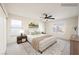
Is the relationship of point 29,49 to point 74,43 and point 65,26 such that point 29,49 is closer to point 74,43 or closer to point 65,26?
point 65,26

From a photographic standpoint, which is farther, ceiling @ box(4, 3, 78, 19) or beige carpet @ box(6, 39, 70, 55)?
beige carpet @ box(6, 39, 70, 55)

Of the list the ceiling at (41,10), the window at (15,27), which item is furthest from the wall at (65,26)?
the window at (15,27)

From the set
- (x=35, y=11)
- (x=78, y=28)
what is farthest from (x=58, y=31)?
(x=35, y=11)

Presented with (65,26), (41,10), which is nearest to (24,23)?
(41,10)

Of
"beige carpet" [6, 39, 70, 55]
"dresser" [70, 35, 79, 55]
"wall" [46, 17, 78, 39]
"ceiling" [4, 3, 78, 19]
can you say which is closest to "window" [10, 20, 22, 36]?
"ceiling" [4, 3, 78, 19]

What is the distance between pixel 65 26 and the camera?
183cm

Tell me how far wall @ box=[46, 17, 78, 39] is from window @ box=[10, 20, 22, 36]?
72 centimetres

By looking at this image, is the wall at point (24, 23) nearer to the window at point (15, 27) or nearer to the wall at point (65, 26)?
the window at point (15, 27)

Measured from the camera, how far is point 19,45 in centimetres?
178

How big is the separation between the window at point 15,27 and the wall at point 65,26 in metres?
0.72

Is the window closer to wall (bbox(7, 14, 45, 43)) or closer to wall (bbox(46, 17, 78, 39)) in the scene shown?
wall (bbox(7, 14, 45, 43))

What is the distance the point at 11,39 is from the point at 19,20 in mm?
501

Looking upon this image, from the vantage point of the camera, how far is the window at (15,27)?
161 centimetres

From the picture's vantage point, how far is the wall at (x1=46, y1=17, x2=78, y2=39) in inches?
67.9
